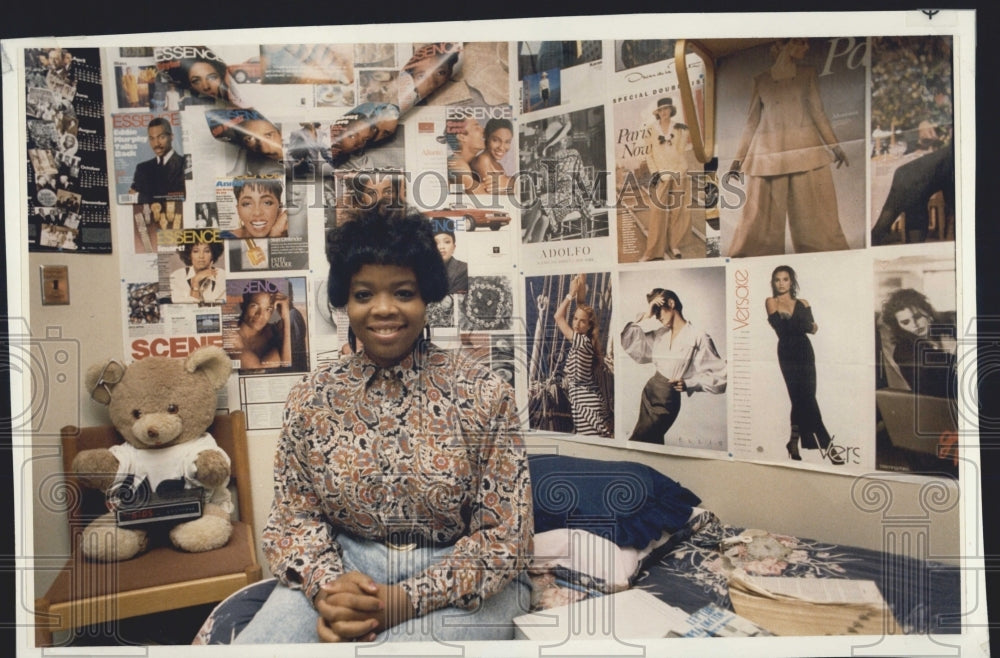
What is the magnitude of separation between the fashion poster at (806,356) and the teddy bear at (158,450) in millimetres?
775

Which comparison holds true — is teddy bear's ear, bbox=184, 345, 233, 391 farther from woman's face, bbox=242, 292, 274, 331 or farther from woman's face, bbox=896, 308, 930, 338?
woman's face, bbox=896, 308, 930, 338

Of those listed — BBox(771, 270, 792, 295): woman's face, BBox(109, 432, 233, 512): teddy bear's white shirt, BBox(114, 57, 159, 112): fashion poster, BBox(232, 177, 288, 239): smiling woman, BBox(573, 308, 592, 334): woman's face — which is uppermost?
BBox(114, 57, 159, 112): fashion poster

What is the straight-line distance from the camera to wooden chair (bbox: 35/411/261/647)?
98 cm

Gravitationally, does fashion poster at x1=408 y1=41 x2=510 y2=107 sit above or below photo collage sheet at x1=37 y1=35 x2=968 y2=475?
above

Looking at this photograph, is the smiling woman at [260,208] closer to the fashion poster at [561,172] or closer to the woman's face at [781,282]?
the fashion poster at [561,172]

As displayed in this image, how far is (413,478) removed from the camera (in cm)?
96

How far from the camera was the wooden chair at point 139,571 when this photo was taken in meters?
0.98

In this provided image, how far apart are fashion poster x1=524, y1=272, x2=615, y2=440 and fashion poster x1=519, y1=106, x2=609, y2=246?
0.08m

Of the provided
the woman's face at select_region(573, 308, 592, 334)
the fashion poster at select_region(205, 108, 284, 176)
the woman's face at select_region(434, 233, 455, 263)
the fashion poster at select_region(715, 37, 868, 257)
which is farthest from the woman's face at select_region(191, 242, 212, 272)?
the fashion poster at select_region(715, 37, 868, 257)

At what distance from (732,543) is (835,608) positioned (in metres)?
0.16

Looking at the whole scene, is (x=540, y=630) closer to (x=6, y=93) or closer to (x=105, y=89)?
(x=105, y=89)

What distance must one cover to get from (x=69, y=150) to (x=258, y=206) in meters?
0.29

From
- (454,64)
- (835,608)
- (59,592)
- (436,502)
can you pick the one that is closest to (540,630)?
(436,502)

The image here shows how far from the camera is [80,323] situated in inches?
39.8
